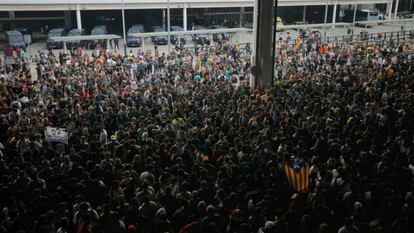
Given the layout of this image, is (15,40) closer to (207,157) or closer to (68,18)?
(68,18)

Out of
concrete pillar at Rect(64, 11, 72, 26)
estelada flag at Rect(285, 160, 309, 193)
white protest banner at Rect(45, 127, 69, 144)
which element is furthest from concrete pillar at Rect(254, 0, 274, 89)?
concrete pillar at Rect(64, 11, 72, 26)

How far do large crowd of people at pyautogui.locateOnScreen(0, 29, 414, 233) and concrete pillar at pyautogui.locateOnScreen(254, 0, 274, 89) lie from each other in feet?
2.10

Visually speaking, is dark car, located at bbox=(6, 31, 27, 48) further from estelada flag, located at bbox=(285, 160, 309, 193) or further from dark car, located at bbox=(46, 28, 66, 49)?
estelada flag, located at bbox=(285, 160, 309, 193)

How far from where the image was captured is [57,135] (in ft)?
38.0

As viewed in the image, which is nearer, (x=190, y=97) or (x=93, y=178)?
(x=93, y=178)

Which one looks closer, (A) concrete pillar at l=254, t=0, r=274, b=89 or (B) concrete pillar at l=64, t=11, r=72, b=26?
(A) concrete pillar at l=254, t=0, r=274, b=89

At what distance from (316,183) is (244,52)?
2201 cm

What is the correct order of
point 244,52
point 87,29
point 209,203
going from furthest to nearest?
point 87,29 < point 244,52 < point 209,203

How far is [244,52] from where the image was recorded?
30484 mm

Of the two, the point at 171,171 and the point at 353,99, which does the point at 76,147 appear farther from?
the point at 353,99

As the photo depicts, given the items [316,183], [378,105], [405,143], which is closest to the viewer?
[316,183]

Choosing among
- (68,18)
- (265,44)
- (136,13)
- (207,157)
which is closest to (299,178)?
(207,157)

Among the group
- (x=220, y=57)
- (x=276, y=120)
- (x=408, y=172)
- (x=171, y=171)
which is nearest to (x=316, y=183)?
(x=408, y=172)

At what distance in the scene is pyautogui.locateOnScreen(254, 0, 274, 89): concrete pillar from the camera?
18.6 metres
